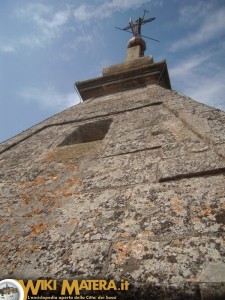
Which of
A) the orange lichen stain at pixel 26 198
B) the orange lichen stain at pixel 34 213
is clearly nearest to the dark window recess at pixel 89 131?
the orange lichen stain at pixel 26 198

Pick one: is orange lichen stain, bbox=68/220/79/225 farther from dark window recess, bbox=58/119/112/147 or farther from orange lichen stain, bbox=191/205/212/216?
dark window recess, bbox=58/119/112/147

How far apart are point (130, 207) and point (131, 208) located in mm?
14

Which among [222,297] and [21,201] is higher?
[21,201]

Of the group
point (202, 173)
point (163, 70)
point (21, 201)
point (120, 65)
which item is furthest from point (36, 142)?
point (120, 65)

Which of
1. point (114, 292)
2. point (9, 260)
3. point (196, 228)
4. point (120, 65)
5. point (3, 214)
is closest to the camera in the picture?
point (114, 292)

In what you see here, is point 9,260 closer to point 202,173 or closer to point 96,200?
point 96,200

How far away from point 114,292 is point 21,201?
1.25 metres

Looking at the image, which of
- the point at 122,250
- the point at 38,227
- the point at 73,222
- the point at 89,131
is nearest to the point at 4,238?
the point at 38,227

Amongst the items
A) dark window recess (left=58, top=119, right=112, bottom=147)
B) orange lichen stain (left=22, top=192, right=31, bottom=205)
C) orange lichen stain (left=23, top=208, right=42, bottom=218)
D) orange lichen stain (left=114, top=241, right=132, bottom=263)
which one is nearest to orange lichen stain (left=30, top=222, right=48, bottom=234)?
orange lichen stain (left=23, top=208, right=42, bottom=218)

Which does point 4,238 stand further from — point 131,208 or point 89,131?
point 89,131

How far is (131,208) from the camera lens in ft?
5.33

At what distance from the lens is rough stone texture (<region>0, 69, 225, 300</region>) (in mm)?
1170

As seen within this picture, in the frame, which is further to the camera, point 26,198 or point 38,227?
point 26,198

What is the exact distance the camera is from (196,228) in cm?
133
